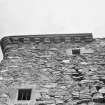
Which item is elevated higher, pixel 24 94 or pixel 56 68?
pixel 56 68

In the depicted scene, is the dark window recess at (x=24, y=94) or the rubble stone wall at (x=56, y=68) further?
the dark window recess at (x=24, y=94)

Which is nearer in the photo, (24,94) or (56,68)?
(24,94)

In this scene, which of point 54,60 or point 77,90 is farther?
point 54,60

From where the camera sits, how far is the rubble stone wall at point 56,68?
7492mm

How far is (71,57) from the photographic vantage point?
9.27m

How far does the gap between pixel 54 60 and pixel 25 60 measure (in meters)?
0.92

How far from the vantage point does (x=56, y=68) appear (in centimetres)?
866

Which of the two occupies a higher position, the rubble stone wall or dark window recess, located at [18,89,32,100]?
the rubble stone wall

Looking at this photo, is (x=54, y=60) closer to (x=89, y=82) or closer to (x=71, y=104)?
(x=89, y=82)

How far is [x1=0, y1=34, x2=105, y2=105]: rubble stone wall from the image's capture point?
7492mm

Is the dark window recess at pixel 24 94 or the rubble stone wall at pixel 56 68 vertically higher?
the rubble stone wall at pixel 56 68

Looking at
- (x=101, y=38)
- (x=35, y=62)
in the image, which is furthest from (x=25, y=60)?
(x=101, y=38)

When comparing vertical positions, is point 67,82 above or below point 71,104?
above

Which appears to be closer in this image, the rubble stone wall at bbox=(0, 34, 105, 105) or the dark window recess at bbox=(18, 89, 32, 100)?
the rubble stone wall at bbox=(0, 34, 105, 105)
